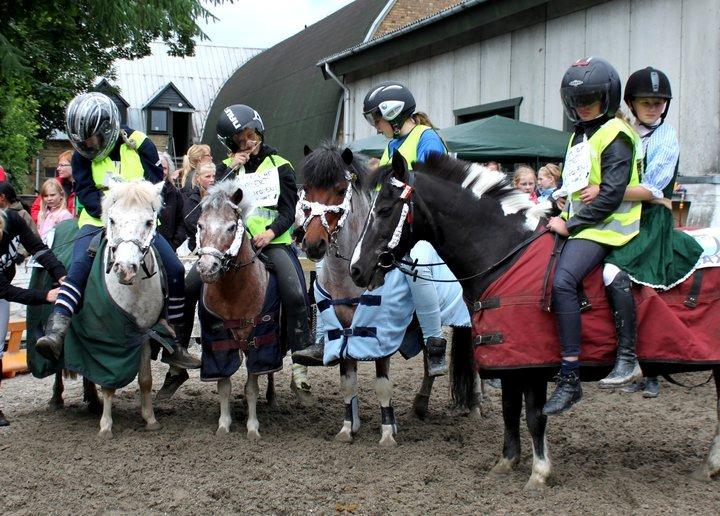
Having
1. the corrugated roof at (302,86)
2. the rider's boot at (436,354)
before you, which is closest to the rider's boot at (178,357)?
the rider's boot at (436,354)

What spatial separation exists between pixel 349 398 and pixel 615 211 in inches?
94.0

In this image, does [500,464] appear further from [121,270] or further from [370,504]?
[121,270]

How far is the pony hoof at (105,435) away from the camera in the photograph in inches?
222

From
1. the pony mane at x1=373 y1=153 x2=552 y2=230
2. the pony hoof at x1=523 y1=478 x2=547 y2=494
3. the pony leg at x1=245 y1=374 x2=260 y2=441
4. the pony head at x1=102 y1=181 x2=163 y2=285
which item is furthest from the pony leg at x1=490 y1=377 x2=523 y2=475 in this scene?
the pony head at x1=102 y1=181 x2=163 y2=285

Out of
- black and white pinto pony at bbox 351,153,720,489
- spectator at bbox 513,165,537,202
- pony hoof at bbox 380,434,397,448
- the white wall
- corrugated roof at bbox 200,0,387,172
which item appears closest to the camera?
black and white pinto pony at bbox 351,153,720,489

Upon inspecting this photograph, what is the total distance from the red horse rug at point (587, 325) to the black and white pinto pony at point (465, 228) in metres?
0.17

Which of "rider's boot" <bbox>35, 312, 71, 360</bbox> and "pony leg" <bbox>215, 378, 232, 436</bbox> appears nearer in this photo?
"rider's boot" <bbox>35, 312, 71, 360</bbox>

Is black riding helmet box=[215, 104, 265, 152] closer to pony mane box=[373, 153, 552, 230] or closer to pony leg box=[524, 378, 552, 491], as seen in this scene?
pony mane box=[373, 153, 552, 230]

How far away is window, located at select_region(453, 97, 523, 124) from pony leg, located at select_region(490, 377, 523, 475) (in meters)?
8.81

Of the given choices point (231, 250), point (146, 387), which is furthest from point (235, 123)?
point (146, 387)

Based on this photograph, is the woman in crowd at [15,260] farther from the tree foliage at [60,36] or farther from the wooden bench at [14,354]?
the tree foliage at [60,36]

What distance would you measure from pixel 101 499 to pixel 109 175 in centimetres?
241

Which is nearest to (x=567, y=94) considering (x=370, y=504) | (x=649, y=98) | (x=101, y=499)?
(x=649, y=98)

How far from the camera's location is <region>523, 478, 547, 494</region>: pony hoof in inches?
179
